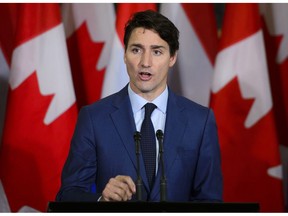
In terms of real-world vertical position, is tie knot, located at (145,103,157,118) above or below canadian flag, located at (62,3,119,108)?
below

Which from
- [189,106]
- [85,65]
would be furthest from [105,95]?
[189,106]

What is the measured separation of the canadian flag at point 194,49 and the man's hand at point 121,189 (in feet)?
5.48

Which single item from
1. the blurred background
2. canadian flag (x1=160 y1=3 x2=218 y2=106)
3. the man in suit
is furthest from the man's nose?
canadian flag (x1=160 y1=3 x2=218 y2=106)

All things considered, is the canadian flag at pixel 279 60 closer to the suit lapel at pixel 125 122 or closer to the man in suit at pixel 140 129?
the man in suit at pixel 140 129

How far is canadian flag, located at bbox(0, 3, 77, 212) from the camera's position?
10.6 feet

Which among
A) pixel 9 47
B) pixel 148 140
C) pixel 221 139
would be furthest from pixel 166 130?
pixel 9 47

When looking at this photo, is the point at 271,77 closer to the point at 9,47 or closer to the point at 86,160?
the point at 9,47

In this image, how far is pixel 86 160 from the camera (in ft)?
7.26

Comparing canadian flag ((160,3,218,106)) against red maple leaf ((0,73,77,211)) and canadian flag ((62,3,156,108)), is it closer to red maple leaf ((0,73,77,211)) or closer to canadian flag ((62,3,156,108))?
canadian flag ((62,3,156,108))

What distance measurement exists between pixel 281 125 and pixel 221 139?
1.90ft

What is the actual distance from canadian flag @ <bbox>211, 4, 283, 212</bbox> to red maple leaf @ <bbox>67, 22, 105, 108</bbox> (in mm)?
713

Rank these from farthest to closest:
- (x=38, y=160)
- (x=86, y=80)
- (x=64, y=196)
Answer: (x=86, y=80) → (x=38, y=160) → (x=64, y=196)

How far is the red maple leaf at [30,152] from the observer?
3.23 meters

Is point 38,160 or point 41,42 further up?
point 41,42
